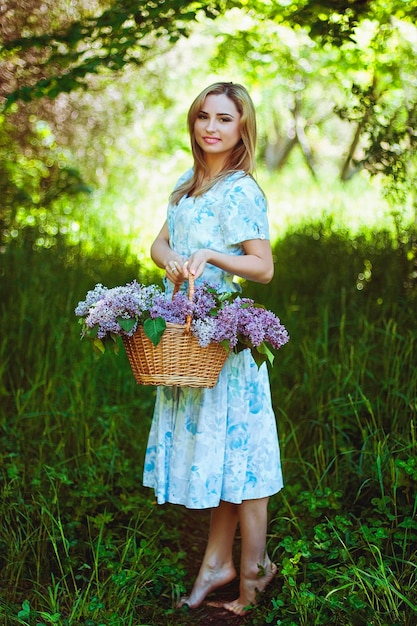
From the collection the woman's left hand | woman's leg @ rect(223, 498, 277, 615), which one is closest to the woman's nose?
the woman's left hand

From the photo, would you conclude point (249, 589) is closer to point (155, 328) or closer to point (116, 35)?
point (155, 328)

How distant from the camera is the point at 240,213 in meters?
2.67

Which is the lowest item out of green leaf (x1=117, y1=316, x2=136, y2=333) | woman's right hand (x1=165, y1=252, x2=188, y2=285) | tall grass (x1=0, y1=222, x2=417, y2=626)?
tall grass (x1=0, y1=222, x2=417, y2=626)

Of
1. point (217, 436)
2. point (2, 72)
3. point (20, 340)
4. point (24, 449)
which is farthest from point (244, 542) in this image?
point (2, 72)

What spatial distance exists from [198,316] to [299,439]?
159cm

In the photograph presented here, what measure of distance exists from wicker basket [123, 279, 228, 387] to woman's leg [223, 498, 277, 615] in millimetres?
657

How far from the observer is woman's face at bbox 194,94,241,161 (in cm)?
272

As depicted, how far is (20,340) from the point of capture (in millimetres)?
4191

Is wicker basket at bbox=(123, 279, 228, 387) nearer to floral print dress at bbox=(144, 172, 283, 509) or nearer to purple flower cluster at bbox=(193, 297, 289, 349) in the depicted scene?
purple flower cluster at bbox=(193, 297, 289, 349)

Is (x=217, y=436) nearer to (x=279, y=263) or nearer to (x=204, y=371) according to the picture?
(x=204, y=371)

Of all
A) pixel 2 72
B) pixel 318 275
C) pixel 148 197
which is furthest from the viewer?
pixel 148 197

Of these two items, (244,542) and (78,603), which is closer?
(78,603)

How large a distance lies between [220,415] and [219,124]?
102 centimetres

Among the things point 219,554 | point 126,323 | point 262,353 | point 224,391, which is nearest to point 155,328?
point 126,323
